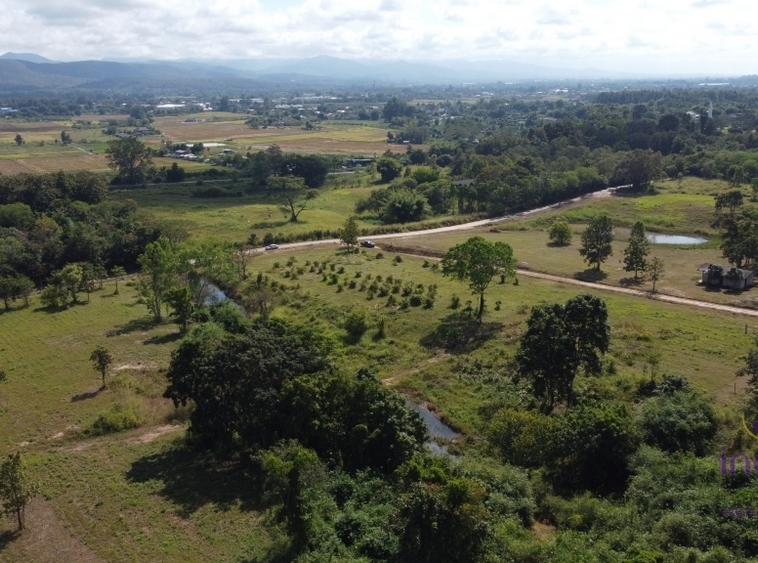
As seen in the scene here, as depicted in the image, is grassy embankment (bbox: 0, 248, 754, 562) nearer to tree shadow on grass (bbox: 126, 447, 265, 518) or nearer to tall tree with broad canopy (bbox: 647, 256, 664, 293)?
tree shadow on grass (bbox: 126, 447, 265, 518)

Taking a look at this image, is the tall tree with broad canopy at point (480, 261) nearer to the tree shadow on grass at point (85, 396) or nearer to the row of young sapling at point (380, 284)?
the row of young sapling at point (380, 284)

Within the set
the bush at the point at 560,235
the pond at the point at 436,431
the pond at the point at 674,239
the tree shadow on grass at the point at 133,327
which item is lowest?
the pond at the point at 436,431

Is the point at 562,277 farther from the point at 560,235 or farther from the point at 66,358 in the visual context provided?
the point at 66,358

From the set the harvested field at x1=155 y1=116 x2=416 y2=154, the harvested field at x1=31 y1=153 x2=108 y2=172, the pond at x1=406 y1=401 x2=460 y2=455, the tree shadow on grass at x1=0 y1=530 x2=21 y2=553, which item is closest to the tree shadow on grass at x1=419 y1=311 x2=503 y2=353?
the pond at x1=406 y1=401 x2=460 y2=455

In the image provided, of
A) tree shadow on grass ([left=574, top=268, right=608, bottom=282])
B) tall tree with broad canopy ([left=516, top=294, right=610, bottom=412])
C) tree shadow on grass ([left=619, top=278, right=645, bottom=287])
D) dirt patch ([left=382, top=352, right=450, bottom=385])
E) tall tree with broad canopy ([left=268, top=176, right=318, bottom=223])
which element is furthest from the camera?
tall tree with broad canopy ([left=268, top=176, right=318, bottom=223])

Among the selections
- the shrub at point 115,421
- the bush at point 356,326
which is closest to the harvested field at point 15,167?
the bush at point 356,326

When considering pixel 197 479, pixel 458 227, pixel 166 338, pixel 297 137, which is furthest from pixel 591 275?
pixel 297 137
